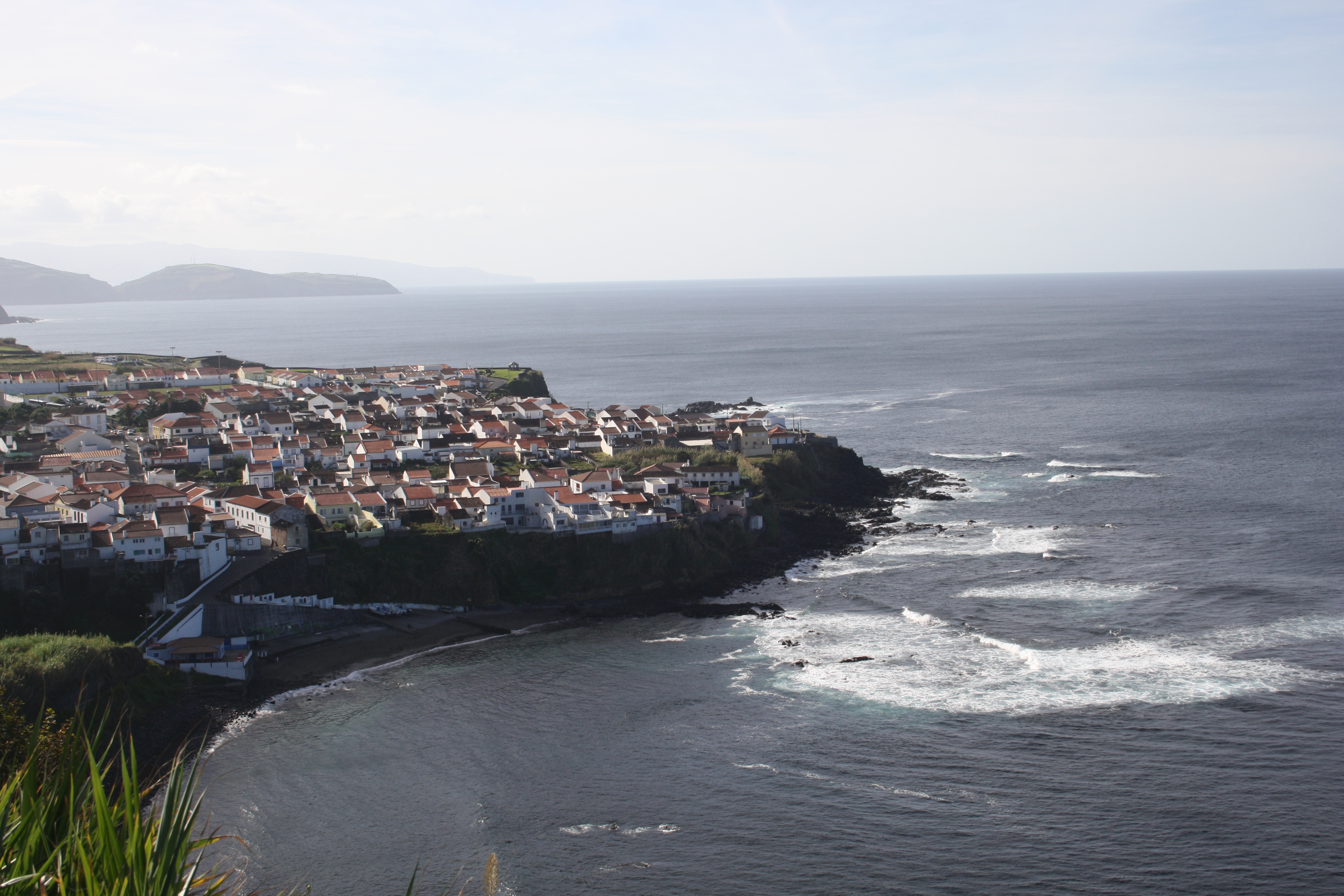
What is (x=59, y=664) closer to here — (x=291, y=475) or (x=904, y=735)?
(x=291, y=475)

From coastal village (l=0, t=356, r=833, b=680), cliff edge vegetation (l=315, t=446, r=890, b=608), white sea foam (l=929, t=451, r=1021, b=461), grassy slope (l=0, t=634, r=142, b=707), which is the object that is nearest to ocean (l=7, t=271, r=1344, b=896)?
cliff edge vegetation (l=315, t=446, r=890, b=608)

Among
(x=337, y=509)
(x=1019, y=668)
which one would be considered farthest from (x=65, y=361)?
(x=1019, y=668)

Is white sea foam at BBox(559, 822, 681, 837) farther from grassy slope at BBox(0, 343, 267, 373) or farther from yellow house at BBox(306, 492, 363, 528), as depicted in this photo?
grassy slope at BBox(0, 343, 267, 373)

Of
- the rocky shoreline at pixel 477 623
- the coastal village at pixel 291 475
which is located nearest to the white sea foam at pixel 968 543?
the rocky shoreline at pixel 477 623

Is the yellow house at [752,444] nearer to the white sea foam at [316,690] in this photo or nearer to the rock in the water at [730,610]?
the rock in the water at [730,610]

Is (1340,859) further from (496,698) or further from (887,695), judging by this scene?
(496,698)
